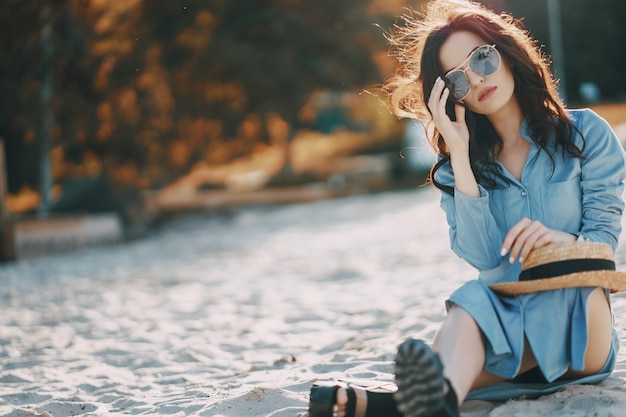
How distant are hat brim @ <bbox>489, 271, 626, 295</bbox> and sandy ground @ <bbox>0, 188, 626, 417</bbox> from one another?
376 mm

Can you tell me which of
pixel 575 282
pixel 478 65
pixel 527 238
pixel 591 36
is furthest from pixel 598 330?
pixel 591 36

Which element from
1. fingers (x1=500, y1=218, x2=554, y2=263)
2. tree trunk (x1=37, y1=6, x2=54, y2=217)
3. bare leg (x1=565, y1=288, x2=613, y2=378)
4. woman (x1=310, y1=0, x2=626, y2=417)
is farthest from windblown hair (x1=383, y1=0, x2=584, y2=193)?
tree trunk (x1=37, y1=6, x2=54, y2=217)

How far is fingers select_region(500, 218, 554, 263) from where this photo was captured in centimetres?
258

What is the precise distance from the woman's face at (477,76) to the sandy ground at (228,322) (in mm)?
1030

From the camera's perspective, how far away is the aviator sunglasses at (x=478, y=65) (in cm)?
→ 275

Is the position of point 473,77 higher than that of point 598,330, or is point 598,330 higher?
point 473,77

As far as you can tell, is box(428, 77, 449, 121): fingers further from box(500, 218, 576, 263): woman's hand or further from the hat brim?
the hat brim

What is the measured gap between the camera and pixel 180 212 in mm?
15539

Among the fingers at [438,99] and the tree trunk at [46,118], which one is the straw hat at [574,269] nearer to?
the fingers at [438,99]

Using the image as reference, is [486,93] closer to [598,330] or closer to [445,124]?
[445,124]

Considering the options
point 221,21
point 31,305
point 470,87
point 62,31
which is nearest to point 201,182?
point 221,21

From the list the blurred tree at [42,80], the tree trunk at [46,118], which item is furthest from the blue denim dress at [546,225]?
the tree trunk at [46,118]

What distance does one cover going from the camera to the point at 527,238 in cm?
259

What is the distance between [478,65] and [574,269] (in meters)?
0.77
